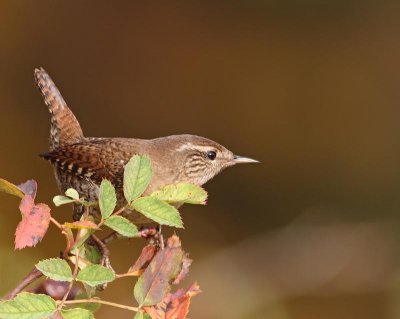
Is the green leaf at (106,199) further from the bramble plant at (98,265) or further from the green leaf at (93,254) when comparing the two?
the green leaf at (93,254)

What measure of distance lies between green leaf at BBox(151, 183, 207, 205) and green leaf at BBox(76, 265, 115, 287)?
181 millimetres

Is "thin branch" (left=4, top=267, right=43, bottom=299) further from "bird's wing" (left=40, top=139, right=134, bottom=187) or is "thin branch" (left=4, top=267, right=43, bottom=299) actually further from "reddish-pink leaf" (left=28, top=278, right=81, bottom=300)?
"bird's wing" (left=40, top=139, right=134, bottom=187)

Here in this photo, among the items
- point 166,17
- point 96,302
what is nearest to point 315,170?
point 166,17

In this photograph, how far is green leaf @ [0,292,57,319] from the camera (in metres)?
1.15

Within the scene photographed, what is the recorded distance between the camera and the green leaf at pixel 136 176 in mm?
1370

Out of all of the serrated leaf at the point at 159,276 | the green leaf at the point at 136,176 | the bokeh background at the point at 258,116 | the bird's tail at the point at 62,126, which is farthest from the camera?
the bokeh background at the point at 258,116

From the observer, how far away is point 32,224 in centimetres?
124

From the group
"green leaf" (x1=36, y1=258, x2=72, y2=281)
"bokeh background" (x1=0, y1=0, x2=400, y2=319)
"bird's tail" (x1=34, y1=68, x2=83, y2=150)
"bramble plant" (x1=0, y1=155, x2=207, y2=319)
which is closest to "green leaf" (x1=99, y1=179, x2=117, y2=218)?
"bramble plant" (x1=0, y1=155, x2=207, y2=319)

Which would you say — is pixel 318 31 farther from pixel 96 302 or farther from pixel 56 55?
pixel 96 302

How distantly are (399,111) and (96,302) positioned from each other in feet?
17.8

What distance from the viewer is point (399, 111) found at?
254 inches

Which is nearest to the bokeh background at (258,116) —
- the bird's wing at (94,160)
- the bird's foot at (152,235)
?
the bird's wing at (94,160)

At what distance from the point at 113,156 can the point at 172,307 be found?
53.5 inches

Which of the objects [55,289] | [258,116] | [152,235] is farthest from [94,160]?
[258,116]
